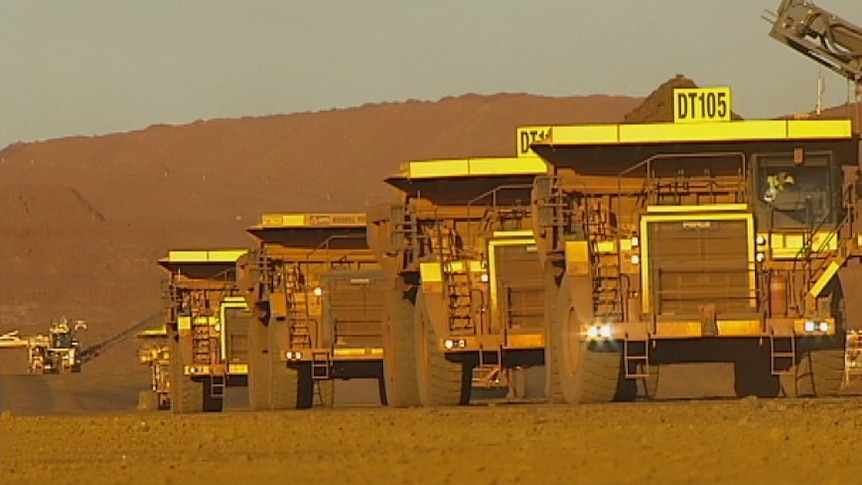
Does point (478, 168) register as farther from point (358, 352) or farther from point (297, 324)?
point (297, 324)

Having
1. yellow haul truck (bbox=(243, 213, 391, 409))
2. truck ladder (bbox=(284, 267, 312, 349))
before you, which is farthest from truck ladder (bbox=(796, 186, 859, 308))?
truck ladder (bbox=(284, 267, 312, 349))

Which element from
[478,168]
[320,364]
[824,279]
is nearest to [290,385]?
[320,364]

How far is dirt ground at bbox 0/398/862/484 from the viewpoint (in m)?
18.2

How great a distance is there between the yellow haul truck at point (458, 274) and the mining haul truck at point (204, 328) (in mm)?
11955

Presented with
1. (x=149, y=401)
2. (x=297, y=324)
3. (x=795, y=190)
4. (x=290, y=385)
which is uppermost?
(x=795, y=190)

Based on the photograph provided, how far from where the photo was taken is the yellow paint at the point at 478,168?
38.7 m

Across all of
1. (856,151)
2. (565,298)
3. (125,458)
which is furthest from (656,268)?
(125,458)

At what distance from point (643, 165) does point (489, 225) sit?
5.37 m

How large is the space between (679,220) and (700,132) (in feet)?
4.76

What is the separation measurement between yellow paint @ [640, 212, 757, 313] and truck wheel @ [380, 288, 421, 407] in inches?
301

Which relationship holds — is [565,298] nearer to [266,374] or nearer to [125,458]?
[125,458]

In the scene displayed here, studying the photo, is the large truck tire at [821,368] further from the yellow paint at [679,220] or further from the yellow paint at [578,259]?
the yellow paint at [578,259]

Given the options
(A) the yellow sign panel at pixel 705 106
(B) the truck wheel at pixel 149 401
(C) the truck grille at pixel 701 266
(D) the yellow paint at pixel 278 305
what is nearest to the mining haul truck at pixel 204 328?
(D) the yellow paint at pixel 278 305

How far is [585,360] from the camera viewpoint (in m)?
31.9
